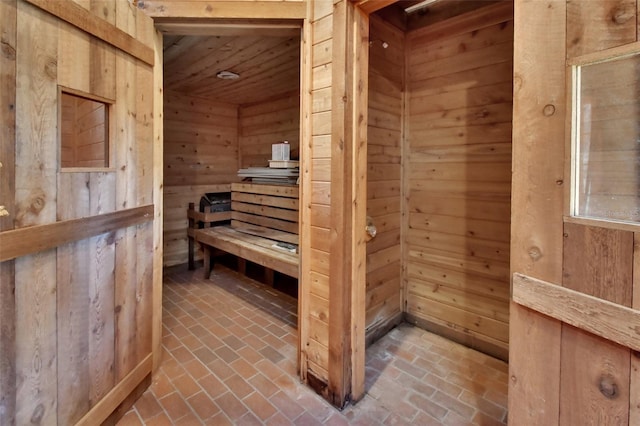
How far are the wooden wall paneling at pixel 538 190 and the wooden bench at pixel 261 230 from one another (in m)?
1.78

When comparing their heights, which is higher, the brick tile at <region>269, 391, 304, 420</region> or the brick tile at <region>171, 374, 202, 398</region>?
the brick tile at <region>171, 374, 202, 398</region>

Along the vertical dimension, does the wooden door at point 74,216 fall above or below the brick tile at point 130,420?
above

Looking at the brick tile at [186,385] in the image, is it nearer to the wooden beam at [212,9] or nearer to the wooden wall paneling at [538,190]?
the wooden wall paneling at [538,190]

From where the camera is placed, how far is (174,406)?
1.75 metres

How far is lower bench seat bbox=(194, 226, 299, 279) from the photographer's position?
8.84 ft

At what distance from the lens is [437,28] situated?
240cm

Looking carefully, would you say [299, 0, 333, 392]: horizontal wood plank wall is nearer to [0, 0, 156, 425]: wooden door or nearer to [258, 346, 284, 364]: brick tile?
[258, 346, 284, 364]: brick tile

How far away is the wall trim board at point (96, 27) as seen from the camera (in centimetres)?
125

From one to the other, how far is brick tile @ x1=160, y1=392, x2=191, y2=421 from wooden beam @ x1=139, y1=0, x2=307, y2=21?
2177 mm

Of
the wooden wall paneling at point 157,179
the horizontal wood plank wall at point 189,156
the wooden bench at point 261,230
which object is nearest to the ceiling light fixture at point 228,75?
the horizontal wood plank wall at point 189,156

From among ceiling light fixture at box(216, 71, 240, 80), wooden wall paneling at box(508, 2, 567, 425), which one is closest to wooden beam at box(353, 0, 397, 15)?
wooden wall paneling at box(508, 2, 567, 425)

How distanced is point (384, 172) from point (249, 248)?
4.84 feet

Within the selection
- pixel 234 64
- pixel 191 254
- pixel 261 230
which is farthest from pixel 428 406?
pixel 191 254

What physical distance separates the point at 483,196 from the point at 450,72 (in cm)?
96
